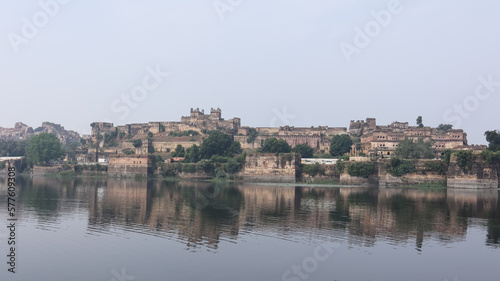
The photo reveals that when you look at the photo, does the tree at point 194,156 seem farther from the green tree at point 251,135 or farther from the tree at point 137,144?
the green tree at point 251,135

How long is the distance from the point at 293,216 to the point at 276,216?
0.83 m

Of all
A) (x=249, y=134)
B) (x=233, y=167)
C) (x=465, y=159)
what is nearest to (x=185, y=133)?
(x=249, y=134)

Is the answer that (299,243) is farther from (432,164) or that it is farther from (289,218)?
(432,164)

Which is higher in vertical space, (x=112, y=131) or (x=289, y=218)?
(x=112, y=131)

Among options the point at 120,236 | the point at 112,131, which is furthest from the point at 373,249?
the point at 112,131

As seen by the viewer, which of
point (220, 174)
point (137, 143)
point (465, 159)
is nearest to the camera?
point (465, 159)

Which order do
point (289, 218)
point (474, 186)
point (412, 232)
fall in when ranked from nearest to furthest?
point (412, 232), point (289, 218), point (474, 186)

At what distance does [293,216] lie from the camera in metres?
24.6

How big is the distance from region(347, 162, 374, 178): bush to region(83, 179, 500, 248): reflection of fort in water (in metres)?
12.5

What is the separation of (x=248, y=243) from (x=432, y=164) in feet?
109

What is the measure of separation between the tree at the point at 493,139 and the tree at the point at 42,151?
54.9 metres

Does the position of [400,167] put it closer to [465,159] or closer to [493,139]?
[465,159]

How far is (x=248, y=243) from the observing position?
1792 centimetres

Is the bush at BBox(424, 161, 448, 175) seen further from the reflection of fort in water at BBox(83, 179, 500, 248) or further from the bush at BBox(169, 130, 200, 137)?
the bush at BBox(169, 130, 200, 137)
